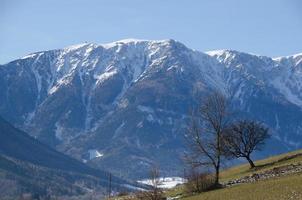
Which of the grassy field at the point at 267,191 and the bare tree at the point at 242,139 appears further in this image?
the bare tree at the point at 242,139

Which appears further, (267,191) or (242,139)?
(242,139)

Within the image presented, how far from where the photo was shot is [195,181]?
71.5 metres

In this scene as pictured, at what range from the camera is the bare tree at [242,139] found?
98.7 meters

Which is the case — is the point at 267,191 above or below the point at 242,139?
below

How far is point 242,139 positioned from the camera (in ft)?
334

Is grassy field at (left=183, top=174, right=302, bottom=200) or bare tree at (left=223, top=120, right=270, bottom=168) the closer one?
grassy field at (left=183, top=174, right=302, bottom=200)

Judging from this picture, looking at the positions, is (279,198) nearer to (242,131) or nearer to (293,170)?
(293,170)

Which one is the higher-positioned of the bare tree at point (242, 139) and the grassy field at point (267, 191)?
the bare tree at point (242, 139)

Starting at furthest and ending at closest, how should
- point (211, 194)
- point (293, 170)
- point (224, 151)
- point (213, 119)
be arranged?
1. point (224, 151)
2. point (213, 119)
3. point (293, 170)
4. point (211, 194)

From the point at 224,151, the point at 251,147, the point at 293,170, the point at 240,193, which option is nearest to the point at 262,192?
the point at 240,193

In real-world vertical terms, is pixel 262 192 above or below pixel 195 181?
below

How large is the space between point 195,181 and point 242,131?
110 ft

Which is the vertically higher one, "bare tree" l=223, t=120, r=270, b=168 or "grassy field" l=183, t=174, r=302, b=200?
"bare tree" l=223, t=120, r=270, b=168

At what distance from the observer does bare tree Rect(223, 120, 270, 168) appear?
98688 mm
